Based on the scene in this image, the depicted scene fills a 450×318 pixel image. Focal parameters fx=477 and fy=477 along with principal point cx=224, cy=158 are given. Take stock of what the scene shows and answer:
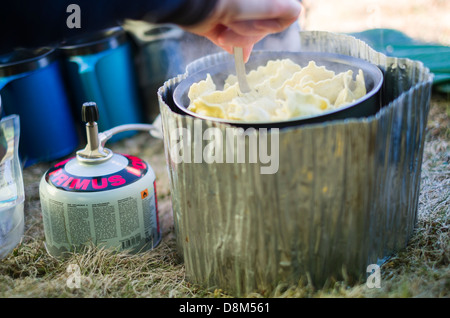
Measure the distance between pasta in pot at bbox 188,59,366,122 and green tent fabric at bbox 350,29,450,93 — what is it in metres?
1.02

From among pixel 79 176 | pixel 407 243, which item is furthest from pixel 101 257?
pixel 407 243

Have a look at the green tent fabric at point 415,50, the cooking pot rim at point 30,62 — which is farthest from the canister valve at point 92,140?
the green tent fabric at point 415,50

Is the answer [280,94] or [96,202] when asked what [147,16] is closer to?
[280,94]

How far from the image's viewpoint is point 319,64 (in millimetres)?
1729

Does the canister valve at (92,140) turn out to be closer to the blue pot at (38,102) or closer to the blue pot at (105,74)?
the blue pot at (38,102)

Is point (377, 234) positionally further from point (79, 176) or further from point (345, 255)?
point (79, 176)

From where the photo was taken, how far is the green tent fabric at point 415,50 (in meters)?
2.46

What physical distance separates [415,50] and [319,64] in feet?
3.51

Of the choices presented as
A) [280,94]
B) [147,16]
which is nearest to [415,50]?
[280,94]

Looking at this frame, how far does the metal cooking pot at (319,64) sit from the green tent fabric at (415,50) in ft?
2.74

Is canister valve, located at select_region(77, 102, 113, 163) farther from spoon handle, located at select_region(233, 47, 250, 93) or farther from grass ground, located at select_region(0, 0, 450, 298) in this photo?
spoon handle, located at select_region(233, 47, 250, 93)

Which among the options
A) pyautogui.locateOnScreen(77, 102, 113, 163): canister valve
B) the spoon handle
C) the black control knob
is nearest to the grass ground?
pyautogui.locateOnScreen(77, 102, 113, 163): canister valve

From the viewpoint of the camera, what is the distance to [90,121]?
1604mm
